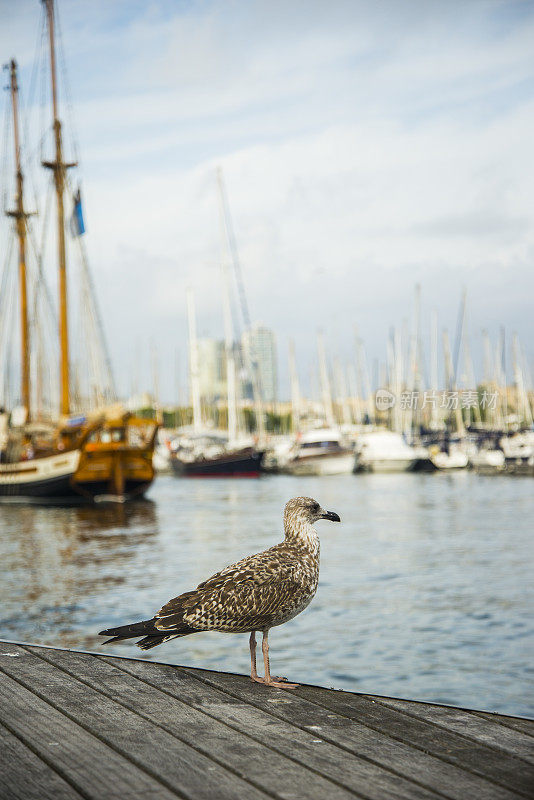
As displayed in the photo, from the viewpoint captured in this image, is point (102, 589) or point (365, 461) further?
point (365, 461)

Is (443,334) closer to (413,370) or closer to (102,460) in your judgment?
(413,370)

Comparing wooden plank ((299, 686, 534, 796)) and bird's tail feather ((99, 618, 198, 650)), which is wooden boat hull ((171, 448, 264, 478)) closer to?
bird's tail feather ((99, 618, 198, 650))

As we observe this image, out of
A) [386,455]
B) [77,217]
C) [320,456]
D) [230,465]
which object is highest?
[77,217]

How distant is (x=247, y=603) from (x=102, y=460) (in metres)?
42.1

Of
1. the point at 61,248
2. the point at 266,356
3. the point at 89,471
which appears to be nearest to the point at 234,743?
the point at 89,471

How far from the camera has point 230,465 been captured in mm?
71125

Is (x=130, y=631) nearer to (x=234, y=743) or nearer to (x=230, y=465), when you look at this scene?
(x=234, y=743)

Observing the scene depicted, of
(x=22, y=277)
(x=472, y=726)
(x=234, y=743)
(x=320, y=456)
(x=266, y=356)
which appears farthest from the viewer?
(x=266, y=356)

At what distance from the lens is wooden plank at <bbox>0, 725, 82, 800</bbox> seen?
138 inches

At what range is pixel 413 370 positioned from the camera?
3034 inches

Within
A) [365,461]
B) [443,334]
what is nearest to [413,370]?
[443,334]

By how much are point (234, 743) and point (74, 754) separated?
663mm

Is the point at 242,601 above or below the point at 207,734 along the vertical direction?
above

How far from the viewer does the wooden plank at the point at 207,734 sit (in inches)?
143
